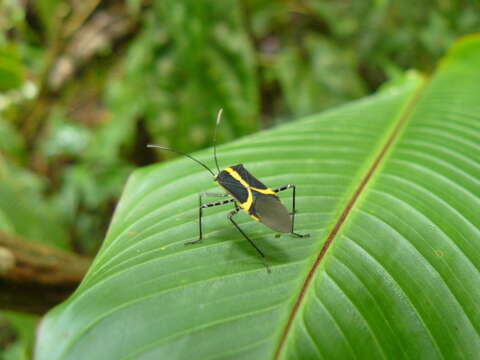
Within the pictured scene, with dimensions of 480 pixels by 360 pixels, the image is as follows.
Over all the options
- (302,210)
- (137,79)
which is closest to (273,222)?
(302,210)

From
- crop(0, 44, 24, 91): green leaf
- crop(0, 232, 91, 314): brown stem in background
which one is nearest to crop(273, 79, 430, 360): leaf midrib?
crop(0, 232, 91, 314): brown stem in background

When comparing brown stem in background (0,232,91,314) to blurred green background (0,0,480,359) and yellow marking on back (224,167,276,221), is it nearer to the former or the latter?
blurred green background (0,0,480,359)

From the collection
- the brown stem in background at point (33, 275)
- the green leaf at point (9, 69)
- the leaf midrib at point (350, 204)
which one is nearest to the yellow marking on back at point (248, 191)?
the leaf midrib at point (350, 204)

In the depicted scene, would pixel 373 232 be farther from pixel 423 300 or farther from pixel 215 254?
pixel 215 254

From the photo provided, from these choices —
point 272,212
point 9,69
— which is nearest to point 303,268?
point 272,212

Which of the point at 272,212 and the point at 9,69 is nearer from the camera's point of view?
the point at 272,212

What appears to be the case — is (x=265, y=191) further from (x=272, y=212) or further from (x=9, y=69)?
(x=9, y=69)
